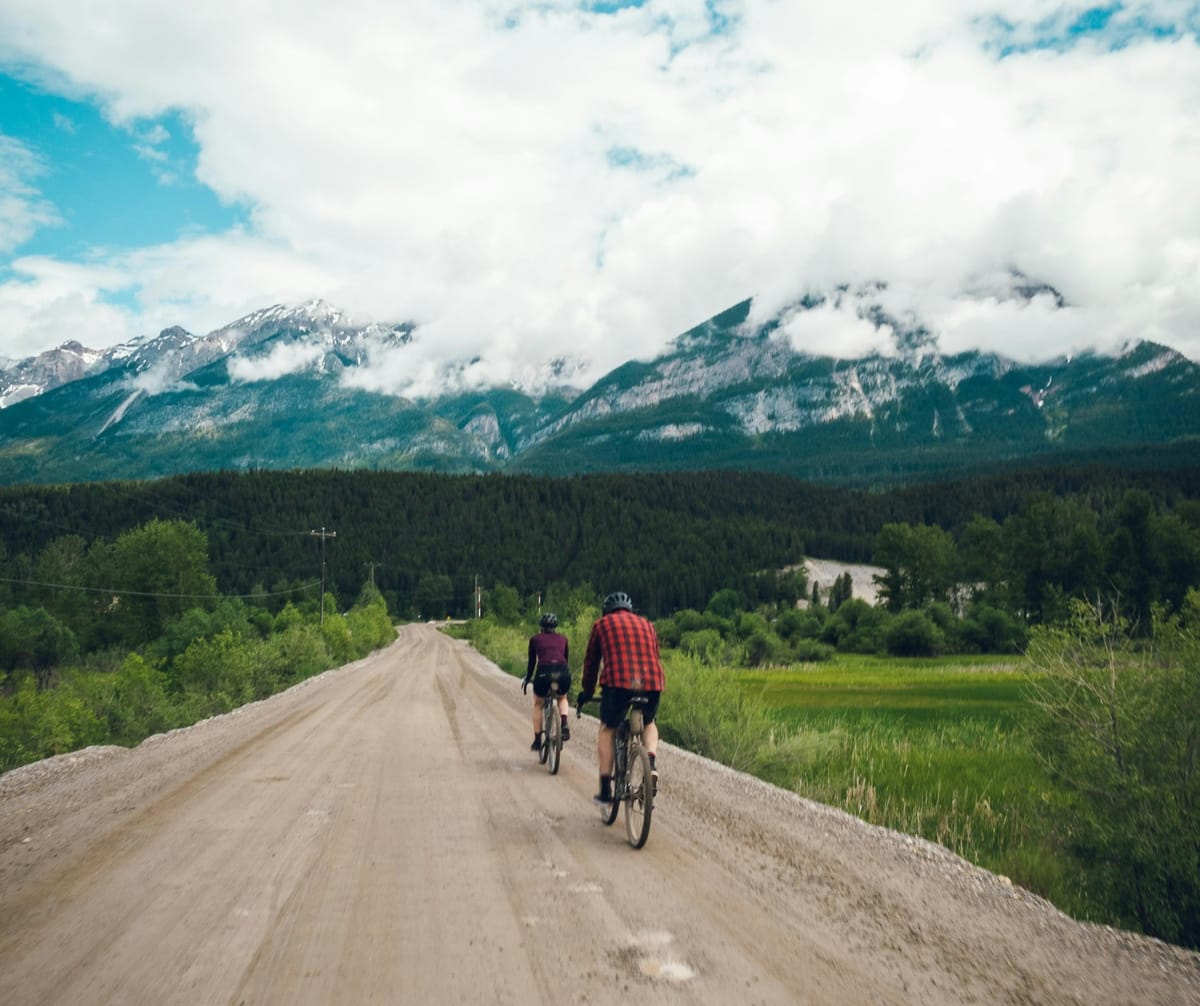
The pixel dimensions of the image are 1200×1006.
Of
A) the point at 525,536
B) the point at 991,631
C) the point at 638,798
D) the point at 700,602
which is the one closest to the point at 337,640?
the point at 638,798

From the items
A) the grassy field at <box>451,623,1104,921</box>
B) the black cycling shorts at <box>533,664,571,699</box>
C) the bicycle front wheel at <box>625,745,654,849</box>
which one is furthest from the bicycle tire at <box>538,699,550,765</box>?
the bicycle front wheel at <box>625,745,654,849</box>

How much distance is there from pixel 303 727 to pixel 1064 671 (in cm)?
1631

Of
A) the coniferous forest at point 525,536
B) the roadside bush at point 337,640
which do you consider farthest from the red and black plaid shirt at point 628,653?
the coniferous forest at point 525,536

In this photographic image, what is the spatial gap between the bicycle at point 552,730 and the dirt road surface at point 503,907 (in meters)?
1.09

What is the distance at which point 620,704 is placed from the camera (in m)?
8.38

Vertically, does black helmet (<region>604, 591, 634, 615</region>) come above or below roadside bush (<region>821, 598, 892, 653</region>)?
above

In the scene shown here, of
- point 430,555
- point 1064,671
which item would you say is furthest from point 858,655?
point 430,555

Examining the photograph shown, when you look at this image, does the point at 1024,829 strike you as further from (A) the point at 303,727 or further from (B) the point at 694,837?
(A) the point at 303,727

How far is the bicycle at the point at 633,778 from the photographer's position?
7.69 m

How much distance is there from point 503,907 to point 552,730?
6.60 metres

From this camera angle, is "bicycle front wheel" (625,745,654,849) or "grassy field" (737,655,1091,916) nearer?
"bicycle front wheel" (625,745,654,849)

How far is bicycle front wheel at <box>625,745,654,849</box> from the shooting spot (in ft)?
25.0

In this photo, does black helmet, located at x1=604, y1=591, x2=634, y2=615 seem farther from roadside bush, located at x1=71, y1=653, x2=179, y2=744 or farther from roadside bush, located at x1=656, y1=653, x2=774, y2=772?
roadside bush, located at x1=71, y1=653, x2=179, y2=744

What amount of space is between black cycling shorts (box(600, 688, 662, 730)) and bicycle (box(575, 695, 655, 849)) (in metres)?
0.05
